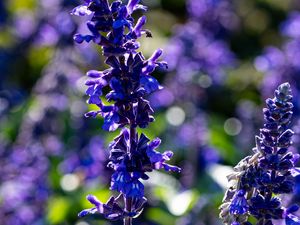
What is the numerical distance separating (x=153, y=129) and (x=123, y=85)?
5.16 m

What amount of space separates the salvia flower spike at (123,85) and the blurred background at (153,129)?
6.22 feet

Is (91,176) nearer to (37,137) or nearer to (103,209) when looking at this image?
(37,137)

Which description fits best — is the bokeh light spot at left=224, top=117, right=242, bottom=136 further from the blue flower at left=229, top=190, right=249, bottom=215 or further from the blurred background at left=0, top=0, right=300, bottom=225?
the blue flower at left=229, top=190, right=249, bottom=215

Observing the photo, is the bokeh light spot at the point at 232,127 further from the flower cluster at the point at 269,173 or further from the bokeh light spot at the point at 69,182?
the flower cluster at the point at 269,173

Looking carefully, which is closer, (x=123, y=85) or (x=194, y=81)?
(x=123, y=85)

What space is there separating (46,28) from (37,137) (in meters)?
2.62

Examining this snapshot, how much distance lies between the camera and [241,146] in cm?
802

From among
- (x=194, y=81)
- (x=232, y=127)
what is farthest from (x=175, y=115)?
(x=232, y=127)

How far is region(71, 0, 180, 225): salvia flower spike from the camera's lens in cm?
284

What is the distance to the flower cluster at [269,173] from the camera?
9.11 feet

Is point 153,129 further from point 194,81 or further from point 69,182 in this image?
point 69,182

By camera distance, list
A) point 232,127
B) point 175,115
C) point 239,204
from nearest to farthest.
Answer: point 239,204, point 175,115, point 232,127

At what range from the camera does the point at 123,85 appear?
2.88 m

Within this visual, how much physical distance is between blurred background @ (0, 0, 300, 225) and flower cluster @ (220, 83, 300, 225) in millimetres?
1783
